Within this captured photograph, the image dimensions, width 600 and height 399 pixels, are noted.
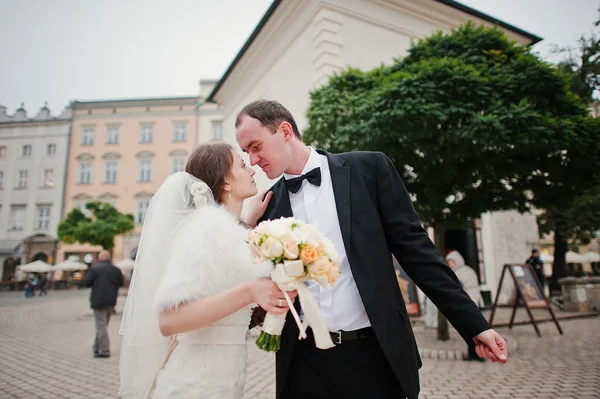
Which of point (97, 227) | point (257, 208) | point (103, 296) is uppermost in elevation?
point (97, 227)

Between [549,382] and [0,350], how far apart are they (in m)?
10.8

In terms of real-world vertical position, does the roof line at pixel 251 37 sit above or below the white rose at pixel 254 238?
above

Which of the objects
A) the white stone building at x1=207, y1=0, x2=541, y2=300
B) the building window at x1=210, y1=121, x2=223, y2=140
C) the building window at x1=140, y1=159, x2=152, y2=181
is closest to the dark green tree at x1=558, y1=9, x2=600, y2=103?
the white stone building at x1=207, y1=0, x2=541, y2=300

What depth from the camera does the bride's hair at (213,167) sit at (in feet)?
7.66

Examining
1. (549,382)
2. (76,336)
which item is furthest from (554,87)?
(76,336)

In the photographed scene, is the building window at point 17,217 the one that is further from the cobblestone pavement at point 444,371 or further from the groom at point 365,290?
the groom at point 365,290

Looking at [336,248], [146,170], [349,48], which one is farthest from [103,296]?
[146,170]

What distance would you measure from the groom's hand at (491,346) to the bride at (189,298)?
43.8 inches

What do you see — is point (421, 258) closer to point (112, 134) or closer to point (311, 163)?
point (311, 163)

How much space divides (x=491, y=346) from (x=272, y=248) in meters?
1.19

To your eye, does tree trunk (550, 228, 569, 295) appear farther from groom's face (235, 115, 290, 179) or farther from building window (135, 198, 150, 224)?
building window (135, 198, 150, 224)

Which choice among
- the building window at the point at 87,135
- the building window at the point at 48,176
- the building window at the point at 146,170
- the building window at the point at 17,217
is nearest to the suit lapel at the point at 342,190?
the building window at the point at 146,170

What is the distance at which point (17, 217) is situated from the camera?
119 ft

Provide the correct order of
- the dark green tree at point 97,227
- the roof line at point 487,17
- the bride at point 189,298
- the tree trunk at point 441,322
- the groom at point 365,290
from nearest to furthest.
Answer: the bride at point 189,298
the groom at point 365,290
the tree trunk at point 441,322
the roof line at point 487,17
the dark green tree at point 97,227
